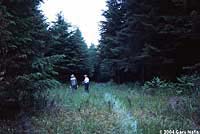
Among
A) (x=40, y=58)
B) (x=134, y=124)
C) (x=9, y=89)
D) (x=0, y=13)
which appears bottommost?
(x=134, y=124)

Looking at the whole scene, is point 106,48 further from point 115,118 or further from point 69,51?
point 115,118

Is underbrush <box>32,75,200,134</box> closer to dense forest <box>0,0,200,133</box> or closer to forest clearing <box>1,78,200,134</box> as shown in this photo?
forest clearing <box>1,78,200,134</box>

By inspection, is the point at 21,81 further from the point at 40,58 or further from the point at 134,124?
the point at 134,124

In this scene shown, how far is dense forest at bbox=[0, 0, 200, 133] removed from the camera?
11.5 meters

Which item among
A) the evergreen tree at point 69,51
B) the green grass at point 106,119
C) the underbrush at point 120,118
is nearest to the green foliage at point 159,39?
the underbrush at point 120,118

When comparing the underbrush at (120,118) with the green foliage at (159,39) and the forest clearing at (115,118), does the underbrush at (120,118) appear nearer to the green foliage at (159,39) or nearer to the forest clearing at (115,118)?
the forest clearing at (115,118)

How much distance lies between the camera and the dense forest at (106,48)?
453 inches

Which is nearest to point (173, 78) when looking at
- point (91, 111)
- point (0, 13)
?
point (91, 111)

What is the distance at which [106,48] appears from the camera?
129ft

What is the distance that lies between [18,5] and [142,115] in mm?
6196

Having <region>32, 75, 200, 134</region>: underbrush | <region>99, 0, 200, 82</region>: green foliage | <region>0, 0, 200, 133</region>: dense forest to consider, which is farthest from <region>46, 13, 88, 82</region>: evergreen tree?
<region>32, 75, 200, 134</region>: underbrush

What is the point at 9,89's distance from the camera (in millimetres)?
10992

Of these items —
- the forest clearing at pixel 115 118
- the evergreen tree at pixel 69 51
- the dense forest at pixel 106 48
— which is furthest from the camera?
the evergreen tree at pixel 69 51

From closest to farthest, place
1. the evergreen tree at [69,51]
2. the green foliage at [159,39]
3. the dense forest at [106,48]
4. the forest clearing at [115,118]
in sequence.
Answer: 1. the forest clearing at [115,118]
2. the dense forest at [106,48]
3. the green foliage at [159,39]
4. the evergreen tree at [69,51]
